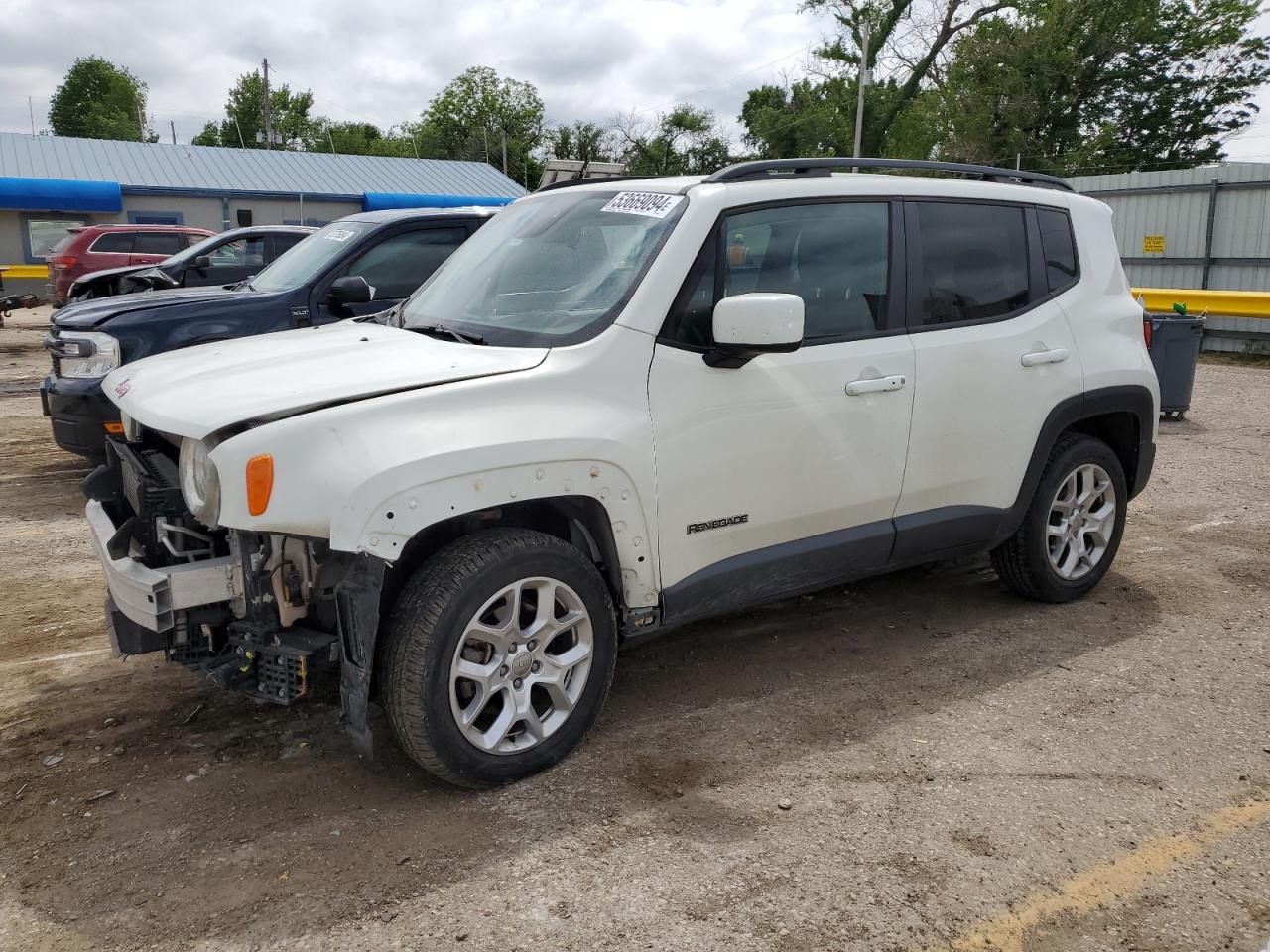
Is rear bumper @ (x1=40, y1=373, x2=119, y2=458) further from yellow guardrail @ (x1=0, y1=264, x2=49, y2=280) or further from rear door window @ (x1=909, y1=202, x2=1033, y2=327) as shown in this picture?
yellow guardrail @ (x1=0, y1=264, x2=49, y2=280)

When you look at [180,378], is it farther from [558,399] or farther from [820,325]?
[820,325]

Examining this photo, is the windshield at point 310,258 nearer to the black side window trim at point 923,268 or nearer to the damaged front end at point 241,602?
the damaged front end at point 241,602

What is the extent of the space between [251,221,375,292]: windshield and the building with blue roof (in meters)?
22.2

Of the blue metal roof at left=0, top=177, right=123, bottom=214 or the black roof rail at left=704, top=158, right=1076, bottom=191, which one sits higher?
the blue metal roof at left=0, top=177, right=123, bottom=214

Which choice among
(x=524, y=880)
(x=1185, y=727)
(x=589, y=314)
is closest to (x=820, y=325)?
(x=589, y=314)

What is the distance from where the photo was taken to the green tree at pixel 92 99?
9244 centimetres

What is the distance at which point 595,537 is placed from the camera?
11.9 ft

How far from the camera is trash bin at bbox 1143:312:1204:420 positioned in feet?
33.7

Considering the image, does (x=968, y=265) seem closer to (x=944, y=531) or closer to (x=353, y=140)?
(x=944, y=531)

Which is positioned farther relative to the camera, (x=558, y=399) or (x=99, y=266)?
(x=99, y=266)

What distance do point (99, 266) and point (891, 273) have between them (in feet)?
60.6

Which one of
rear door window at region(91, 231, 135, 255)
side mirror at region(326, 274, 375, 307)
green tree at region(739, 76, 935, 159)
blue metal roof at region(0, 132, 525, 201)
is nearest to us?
side mirror at region(326, 274, 375, 307)

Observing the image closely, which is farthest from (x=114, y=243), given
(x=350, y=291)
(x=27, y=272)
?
(x=350, y=291)

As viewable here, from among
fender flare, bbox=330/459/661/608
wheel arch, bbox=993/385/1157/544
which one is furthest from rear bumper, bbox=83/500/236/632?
wheel arch, bbox=993/385/1157/544
